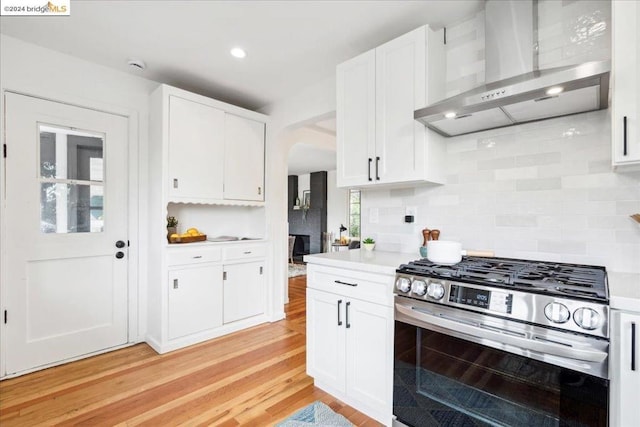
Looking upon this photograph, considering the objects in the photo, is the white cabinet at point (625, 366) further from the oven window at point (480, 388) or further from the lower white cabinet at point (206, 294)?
the lower white cabinet at point (206, 294)

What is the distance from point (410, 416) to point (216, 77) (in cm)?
313

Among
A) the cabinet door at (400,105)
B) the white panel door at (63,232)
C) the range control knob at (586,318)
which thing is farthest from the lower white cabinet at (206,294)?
the range control knob at (586,318)

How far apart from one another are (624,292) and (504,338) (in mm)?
439

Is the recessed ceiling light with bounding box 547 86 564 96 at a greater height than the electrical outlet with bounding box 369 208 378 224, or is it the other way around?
the recessed ceiling light with bounding box 547 86 564 96

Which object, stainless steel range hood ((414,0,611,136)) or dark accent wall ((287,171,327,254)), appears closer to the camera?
stainless steel range hood ((414,0,611,136))

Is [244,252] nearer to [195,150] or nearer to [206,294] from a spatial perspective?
[206,294]

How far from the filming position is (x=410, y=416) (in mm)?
1536

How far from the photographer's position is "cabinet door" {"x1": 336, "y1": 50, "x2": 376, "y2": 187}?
2.13 m

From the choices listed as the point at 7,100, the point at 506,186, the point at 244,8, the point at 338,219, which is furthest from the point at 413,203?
the point at 338,219

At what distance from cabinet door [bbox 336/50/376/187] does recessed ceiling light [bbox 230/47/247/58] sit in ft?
2.72

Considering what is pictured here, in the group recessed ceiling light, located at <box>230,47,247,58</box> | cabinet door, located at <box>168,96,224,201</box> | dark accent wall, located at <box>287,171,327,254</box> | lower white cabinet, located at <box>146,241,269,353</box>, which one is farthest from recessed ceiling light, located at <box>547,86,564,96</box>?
dark accent wall, located at <box>287,171,327,254</box>

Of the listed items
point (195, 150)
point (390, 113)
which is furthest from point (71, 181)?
point (390, 113)

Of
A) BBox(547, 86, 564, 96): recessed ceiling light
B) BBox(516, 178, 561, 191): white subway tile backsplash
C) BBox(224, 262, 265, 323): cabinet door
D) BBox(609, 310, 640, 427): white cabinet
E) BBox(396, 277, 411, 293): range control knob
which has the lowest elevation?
BBox(224, 262, 265, 323): cabinet door

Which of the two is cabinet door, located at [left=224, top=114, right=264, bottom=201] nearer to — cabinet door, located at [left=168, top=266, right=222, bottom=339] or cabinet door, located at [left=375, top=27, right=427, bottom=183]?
cabinet door, located at [left=168, top=266, right=222, bottom=339]
